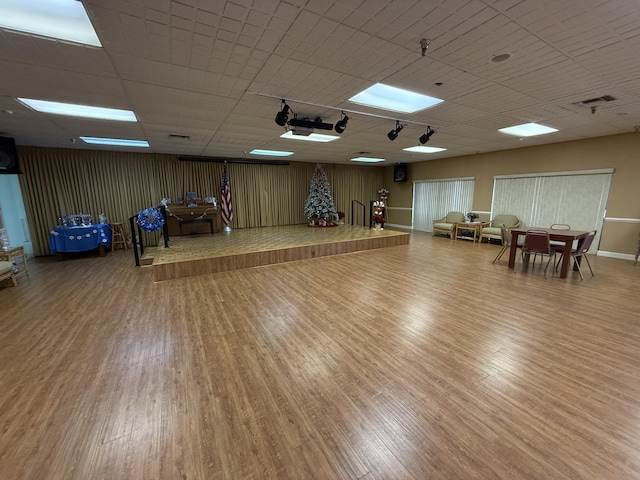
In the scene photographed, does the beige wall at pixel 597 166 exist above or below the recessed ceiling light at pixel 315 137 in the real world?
below

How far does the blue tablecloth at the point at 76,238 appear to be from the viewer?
242 inches

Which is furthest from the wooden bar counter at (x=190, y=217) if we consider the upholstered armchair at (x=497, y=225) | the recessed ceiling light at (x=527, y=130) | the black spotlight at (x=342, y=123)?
the upholstered armchair at (x=497, y=225)

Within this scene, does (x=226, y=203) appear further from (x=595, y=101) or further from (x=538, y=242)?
(x=595, y=101)

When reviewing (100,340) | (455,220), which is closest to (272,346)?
(100,340)

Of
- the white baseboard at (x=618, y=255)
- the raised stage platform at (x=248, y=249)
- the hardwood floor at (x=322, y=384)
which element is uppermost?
the raised stage platform at (x=248, y=249)

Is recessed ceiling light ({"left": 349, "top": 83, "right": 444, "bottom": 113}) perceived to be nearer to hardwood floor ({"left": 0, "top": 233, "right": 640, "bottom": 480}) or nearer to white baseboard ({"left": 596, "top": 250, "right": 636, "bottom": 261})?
hardwood floor ({"left": 0, "top": 233, "right": 640, "bottom": 480})

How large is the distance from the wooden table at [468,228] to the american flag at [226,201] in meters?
7.97

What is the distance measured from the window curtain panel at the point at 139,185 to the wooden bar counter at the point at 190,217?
0.60 metres

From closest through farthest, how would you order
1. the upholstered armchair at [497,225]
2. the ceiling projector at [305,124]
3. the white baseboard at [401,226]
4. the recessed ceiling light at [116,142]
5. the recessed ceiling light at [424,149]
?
the ceiling projector at [305,124] → the recessed ceiling light at [116,142] → the recessed ceiling light at [424,149] → the upholstered armchair at [497,225] → the white baseboard at [401,226]

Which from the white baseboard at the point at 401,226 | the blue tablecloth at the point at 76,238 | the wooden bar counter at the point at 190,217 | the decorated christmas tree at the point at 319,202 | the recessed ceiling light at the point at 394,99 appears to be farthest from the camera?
the white baseboard at the point at 401,226

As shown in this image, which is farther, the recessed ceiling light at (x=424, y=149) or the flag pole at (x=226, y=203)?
the flag pole at (x=226, y=203)

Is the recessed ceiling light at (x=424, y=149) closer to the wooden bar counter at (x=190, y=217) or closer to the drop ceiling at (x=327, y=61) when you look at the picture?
the drop ceiling at (x=327, y=61)

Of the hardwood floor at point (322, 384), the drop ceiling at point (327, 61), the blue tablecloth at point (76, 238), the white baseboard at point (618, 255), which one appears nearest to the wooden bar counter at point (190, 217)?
the blue tablecloth at point (76, 238)

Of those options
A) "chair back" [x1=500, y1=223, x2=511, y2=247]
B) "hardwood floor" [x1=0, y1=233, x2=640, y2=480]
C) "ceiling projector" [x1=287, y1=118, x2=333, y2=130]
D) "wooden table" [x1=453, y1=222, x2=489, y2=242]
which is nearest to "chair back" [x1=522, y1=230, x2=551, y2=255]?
"chair back" [x1=500, y1=223, x2=511, y2=247]
